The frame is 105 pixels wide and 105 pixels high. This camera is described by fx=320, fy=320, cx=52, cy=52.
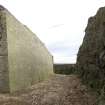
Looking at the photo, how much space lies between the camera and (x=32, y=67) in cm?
1736

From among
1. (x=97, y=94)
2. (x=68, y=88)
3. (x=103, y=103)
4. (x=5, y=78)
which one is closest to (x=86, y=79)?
(x=68, y=88)

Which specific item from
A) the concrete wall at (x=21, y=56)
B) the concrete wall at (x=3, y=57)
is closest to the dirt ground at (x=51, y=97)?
the concrete wall at (x=3, y=57)

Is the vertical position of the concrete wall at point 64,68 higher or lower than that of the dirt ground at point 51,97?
higher

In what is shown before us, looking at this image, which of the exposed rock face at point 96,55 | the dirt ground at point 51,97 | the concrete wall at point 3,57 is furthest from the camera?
the concrete wall at point 3,57

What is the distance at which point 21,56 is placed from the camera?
1519 cm

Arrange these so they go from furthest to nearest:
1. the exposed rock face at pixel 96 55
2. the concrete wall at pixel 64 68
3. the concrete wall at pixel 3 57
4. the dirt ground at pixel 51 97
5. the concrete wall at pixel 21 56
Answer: the concrete wall at pixel 64 68, the concrete wall at pixel 21 56, the concrete wall at pixel 3 57, the exposed rock face at pixel 96 55, the dirt ground at pixel 51 97

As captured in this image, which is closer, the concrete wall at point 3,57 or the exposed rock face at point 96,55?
the exposed rock face at point 96,55

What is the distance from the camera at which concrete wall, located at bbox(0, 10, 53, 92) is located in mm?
13672

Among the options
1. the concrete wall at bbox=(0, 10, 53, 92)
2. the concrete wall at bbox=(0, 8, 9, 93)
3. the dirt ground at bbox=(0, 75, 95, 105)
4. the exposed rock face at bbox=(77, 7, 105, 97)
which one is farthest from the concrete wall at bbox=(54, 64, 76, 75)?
the concrete wall at bbox=(0, 8, 9, 93)

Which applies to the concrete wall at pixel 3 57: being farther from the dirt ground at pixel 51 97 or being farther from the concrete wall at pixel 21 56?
the dirt ground at pixel 51 97

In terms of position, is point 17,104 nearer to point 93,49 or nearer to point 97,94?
point 97,94

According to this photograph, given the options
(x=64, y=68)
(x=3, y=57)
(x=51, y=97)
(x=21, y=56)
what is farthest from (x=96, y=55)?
(x=64, y=68)

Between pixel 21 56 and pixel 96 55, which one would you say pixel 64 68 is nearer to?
pixel 21 56

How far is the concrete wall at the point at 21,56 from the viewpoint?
13.7 meters
